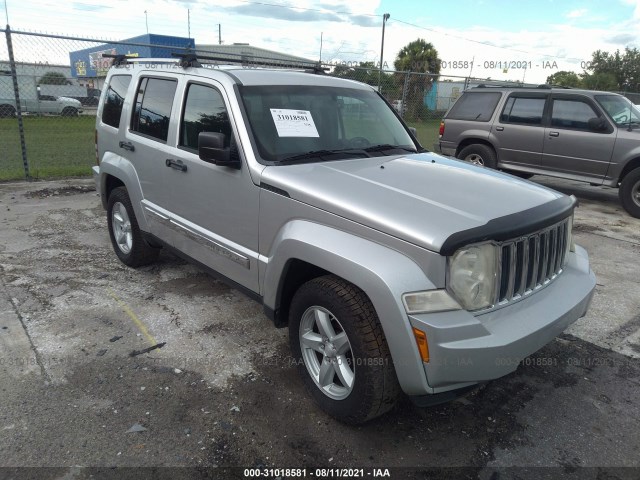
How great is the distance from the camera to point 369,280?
2.35 meters

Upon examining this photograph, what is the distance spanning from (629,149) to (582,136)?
75 centimetres

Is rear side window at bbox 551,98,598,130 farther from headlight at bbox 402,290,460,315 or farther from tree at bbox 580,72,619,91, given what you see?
tree at bbox 580,72,619,91

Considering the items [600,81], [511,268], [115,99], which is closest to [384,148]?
[511,268]

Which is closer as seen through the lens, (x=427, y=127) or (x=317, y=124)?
(x=317, y=124)

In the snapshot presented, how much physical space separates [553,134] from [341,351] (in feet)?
24.3

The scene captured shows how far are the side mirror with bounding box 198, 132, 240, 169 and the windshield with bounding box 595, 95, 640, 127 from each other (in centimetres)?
722

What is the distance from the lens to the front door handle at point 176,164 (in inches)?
147

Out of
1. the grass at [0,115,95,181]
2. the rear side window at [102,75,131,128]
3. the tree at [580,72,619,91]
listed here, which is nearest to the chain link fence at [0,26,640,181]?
the grass at [0,115,95,181]

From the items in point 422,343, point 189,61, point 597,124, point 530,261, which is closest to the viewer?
point 422,343

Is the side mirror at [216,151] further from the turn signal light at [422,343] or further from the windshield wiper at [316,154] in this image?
the turn signal light at [422,343]

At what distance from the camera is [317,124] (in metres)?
3.57

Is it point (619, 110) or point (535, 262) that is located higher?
point (619, 110)

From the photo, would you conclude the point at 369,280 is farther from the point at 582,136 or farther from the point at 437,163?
the point at 582,136

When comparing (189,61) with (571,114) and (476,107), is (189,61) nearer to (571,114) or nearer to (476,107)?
(571,114)
